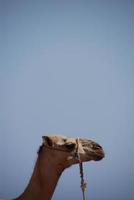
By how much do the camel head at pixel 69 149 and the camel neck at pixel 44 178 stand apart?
0.06 m

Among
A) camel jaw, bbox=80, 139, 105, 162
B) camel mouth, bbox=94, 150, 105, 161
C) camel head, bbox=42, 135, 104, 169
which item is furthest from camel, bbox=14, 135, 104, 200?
camel mouth, bbox=94, 150, 105, 161

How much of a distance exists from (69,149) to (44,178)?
41 cm

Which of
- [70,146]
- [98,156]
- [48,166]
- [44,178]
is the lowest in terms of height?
[44,178]

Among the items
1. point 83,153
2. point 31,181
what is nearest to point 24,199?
point 31,181

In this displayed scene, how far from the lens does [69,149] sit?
12.2 ft

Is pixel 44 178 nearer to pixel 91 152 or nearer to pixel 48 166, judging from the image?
pixel 48 166

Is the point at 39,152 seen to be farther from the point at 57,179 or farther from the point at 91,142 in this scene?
the point at 91,142

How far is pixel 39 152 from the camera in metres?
3.71

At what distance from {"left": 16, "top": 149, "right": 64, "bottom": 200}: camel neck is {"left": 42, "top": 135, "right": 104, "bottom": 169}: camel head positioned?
0.18 feet

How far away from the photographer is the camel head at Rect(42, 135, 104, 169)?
12.0 ft

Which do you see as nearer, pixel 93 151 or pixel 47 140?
pixel 47 140

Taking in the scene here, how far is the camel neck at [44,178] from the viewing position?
363cm

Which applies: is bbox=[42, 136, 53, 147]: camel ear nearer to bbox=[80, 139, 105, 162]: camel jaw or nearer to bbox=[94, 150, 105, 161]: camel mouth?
bbox=[80, 139, 105, 162]: camel jaw

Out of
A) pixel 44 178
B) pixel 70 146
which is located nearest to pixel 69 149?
pixel 70 146
